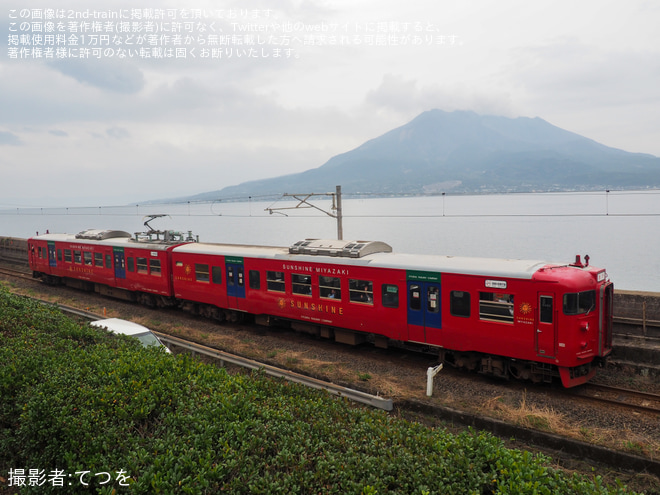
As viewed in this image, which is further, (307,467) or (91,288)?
(91,288)

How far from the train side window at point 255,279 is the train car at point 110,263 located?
5.17 m

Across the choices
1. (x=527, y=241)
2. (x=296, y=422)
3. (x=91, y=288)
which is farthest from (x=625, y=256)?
(x=296, y=422)

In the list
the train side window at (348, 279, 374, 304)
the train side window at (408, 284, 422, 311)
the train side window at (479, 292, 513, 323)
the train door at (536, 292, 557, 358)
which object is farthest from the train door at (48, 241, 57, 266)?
the train door at (536, 292, 557, 358)

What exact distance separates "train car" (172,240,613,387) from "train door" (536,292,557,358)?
0.07 ft

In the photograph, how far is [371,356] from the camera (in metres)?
14.6

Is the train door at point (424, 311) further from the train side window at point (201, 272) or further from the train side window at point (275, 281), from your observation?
the train side window at point (201, 272)

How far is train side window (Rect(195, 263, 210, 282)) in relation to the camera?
1902cm

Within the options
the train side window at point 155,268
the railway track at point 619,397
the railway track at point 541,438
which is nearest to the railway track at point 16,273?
the train side window at point 155,268

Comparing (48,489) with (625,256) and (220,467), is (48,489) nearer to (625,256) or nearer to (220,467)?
(220,467)

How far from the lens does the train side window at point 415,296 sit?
13070 mm

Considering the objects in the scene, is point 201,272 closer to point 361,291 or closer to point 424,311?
point 361,291

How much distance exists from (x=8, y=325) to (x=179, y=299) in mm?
11438

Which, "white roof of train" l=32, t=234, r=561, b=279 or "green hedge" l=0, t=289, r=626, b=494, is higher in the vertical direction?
"white roof of train" l=32, t=234, r=561, b=279

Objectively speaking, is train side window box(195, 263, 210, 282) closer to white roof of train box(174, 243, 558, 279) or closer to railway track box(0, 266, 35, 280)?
white roof of train box(174, 243, 558, 279)
